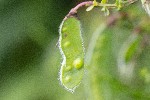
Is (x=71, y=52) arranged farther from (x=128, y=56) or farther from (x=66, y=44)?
(x=128, y=56)

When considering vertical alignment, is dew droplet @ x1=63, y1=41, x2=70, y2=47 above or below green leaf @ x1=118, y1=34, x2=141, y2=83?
above

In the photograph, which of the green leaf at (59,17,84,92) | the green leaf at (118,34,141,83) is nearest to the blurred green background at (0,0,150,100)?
the green leaf at (118,34,141,83)

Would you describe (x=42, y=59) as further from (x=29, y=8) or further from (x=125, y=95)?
(x=125, y=95)

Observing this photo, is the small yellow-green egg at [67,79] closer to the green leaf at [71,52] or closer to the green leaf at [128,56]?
the green leaf at [71,52]

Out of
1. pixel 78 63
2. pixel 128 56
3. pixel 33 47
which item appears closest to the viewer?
pixel 78 63

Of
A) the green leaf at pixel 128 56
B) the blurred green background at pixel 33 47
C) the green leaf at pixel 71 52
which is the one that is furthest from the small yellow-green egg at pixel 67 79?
the blurred green background at pixel 33 47

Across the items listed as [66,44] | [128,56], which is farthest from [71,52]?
[128,56]

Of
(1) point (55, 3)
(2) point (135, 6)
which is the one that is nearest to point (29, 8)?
(1) point (55, 3)

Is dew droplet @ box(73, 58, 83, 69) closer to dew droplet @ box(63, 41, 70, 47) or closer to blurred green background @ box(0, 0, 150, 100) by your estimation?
dew droplet @ box(63, 41, 70, 47)

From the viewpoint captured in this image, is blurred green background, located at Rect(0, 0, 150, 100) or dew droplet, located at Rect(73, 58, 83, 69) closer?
dew droplet, located at Rect(73, 58, 83, 69)
